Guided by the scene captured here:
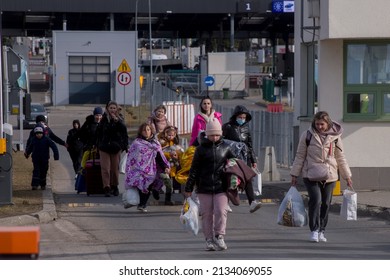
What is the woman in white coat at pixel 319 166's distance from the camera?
11.9 meters

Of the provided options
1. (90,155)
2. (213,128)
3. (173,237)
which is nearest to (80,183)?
(90,155)

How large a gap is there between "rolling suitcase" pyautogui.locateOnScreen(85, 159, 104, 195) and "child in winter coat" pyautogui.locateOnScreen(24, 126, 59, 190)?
115cm

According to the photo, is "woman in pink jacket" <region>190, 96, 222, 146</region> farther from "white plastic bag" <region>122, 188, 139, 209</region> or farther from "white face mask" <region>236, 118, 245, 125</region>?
"white plastic bag" <region>122, 188, 139, 209</region>

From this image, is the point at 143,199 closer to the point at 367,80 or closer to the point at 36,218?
the point at 36,218

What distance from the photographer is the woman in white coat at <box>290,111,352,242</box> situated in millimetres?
11945

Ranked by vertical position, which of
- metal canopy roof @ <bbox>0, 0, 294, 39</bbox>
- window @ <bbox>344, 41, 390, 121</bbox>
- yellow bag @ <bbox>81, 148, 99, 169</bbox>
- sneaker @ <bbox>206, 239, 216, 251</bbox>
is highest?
metal canopy roof @ <bbox>0, 0, 294, 39</bbox>

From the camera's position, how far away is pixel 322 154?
1199 cm

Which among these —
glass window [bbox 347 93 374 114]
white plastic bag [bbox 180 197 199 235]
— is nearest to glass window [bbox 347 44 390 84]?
glass window [bbox 347 93 374 114]

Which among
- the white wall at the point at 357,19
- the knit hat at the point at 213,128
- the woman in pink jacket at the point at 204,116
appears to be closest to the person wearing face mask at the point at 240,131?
the woman in pink jacket at the point at 204,116

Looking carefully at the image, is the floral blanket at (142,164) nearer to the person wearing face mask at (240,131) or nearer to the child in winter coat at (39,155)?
the person wearing face mask at (240,131)

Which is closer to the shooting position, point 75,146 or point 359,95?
point 359,95

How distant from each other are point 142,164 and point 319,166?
3984mm
